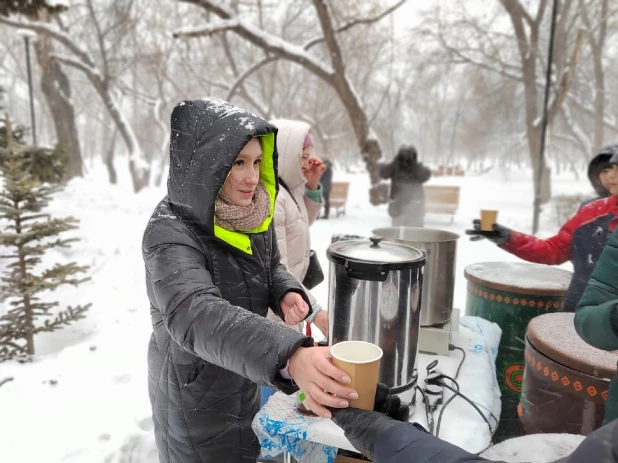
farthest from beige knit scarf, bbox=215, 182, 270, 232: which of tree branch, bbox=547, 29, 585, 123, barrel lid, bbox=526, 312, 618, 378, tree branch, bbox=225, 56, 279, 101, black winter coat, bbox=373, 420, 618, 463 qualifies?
tree branch, bbox=225, 56, 279, 101

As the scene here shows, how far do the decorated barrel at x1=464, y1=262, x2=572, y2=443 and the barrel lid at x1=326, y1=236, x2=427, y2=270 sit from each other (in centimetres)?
176

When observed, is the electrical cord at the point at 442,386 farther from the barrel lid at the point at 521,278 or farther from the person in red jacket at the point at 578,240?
the person in red jacket at the point at 578,240

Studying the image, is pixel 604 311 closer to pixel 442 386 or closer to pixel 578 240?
pixel 442 386

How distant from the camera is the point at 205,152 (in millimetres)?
1402

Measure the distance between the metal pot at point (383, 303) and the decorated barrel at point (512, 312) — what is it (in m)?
1.76

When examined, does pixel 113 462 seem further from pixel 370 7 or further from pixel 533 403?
pixel 370 7

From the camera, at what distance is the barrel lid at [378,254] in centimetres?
158

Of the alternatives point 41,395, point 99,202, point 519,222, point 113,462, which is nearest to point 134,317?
point 41,395

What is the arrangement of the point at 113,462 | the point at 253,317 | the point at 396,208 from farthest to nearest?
the point at 396,208 < the point at 113,462 < the point at 253,317

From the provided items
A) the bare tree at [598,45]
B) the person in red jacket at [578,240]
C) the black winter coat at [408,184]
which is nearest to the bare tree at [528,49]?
the bare tree at [598,45]

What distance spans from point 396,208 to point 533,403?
7.40m

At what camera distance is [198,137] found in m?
1.43

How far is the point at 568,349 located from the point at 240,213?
1.76 meters

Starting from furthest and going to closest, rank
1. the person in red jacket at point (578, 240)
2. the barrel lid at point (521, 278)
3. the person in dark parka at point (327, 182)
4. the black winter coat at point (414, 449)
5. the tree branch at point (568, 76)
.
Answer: the person in dark parka at point (327, 182) < the tree branch at point (568, 76) < the barrel lid at point (521, 278) < the person in red jacket at point (578, 240) < the black winter coat at point (414, 449)
